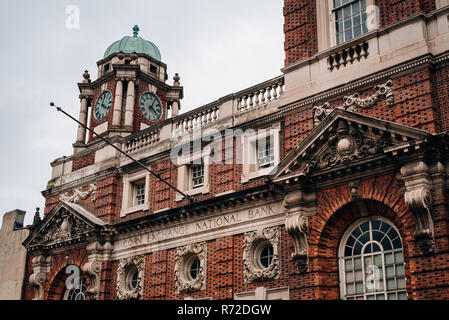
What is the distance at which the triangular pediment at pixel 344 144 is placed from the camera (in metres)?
17.8

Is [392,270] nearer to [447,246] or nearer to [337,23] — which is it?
[447,246]

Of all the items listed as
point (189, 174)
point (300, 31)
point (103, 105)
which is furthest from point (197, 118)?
point (103, 105)

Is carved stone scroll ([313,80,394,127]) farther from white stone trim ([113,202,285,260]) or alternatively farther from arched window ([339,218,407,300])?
A: arched window ([339,218,407,300])

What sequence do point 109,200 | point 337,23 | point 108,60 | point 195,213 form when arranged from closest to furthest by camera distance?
point 337,23 → point 195,213 → point 109,200 → point 108,60

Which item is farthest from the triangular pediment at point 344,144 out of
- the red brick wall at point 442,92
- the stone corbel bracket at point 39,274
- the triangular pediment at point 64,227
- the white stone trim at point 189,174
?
the stone corbel bracket at point 39,274

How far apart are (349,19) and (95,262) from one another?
15147mm

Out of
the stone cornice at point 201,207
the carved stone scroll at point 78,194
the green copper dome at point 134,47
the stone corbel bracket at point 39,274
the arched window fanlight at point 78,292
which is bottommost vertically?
the arched window fanlight at point 78,292

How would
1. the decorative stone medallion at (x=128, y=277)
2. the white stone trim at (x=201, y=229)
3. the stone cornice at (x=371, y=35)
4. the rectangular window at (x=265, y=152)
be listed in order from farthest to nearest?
the decorative stone medallion at (x=128, y=277), the rectangular window at (x=265, y=152), the white stone trim at (x=201, y=229), the stone cornice at (x=371, y=35)

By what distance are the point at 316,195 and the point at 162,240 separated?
8175 millimetres

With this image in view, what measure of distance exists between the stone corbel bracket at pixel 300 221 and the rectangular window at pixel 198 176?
19.3 ft

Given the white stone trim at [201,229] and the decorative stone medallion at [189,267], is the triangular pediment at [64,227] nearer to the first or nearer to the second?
the white stone trim at [201,229]
